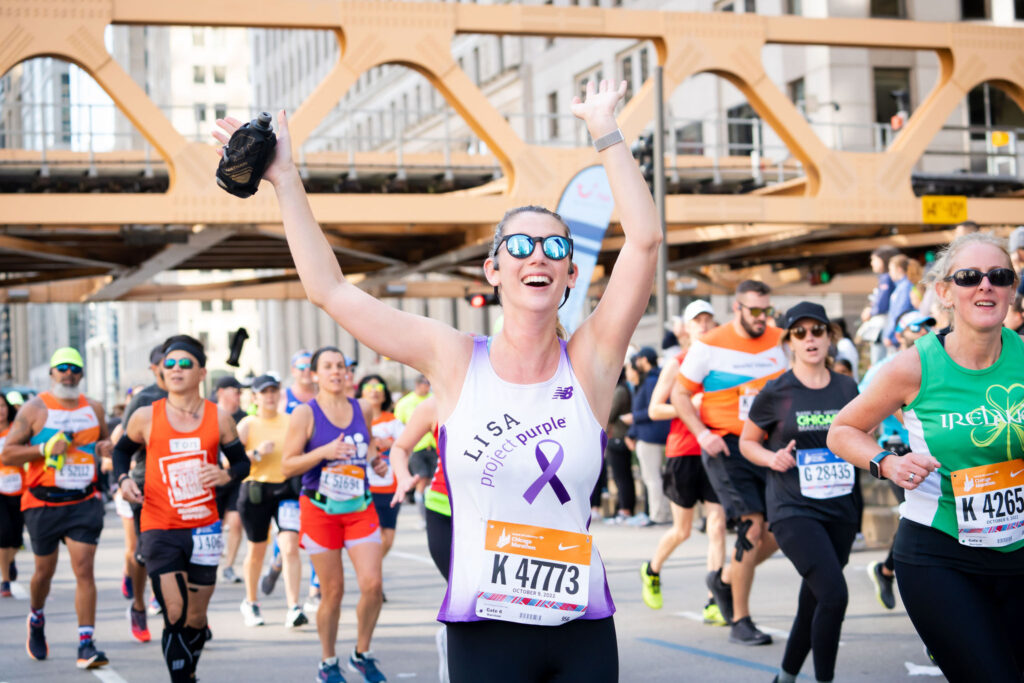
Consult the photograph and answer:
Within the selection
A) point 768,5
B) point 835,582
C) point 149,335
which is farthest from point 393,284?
point 149,335

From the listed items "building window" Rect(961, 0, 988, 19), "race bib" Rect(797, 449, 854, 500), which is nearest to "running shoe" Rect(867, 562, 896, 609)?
"race bib" Rect(797, 449, 854, 500)

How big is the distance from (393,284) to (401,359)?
31.8 metres

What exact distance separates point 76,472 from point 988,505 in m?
6.64

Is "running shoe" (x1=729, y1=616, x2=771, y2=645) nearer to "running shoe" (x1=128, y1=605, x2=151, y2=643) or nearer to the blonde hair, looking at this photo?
"running shoe" (x1=128, y1=605, x2=151, y2=643)

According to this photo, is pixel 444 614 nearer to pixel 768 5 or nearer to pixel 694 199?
pixel 694 199

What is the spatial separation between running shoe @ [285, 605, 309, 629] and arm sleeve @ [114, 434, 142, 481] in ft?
9.14

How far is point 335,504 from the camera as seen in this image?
7.92 m

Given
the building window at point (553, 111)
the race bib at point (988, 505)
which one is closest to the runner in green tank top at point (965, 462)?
the race bib at point (988, 505)

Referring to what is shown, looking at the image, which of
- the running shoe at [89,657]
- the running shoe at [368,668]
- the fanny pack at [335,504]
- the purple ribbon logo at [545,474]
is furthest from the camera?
the running shoe at [89,657]

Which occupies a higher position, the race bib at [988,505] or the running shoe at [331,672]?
the race bib at [988,505]

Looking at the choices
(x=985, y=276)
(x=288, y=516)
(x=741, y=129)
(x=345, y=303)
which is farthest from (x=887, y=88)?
(x=345, y=303)

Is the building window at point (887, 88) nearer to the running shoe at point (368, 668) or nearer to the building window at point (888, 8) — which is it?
the building window at point (888, 8)

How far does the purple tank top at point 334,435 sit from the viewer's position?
815cm

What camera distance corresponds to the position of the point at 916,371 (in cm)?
441
